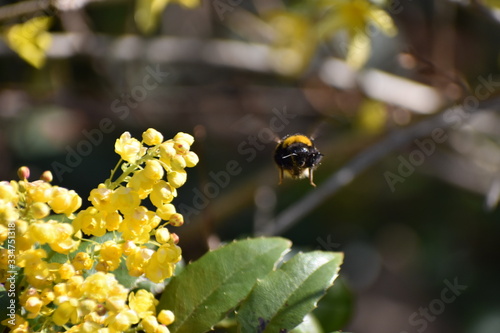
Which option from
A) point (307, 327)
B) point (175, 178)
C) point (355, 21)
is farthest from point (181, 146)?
point (355, 21)

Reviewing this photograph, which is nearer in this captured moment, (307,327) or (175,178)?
(175,178)

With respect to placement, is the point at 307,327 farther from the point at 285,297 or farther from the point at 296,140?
the point at 296,140

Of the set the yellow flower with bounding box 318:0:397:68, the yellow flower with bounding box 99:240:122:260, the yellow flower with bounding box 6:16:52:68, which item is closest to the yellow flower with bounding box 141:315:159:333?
the yellow flower with bounding box 99:240:122:260

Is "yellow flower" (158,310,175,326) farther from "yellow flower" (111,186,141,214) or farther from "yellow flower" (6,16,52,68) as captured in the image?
"yellow flower" (6,16,52,68)

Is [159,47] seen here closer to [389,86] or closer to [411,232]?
[389,86]

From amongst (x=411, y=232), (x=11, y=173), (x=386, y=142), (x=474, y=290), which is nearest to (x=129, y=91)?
(x=11, y=173)

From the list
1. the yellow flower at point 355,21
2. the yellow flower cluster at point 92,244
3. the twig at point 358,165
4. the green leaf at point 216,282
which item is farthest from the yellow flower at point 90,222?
the yellow flower at point 355,21
